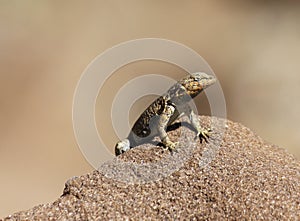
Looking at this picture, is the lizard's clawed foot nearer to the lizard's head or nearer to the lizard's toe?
the lizard's toe

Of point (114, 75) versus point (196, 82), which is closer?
point (196, 82)

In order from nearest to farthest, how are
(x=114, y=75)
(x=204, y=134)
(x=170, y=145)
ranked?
(x=170, y=145)
(x=204, y=134)
(x=114, y=75)

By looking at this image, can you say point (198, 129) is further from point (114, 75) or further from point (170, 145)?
point (114, 75)

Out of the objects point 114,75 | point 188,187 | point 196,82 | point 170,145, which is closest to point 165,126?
point 170,145

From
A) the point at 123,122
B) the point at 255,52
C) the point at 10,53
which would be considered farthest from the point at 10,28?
the point at 123,122

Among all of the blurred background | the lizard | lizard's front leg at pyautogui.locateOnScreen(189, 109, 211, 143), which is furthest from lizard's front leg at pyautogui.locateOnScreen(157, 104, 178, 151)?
the blurred background

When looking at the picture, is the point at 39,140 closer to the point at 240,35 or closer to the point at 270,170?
the point at 240,35

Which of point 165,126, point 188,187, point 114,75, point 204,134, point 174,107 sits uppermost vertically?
point 114,75
